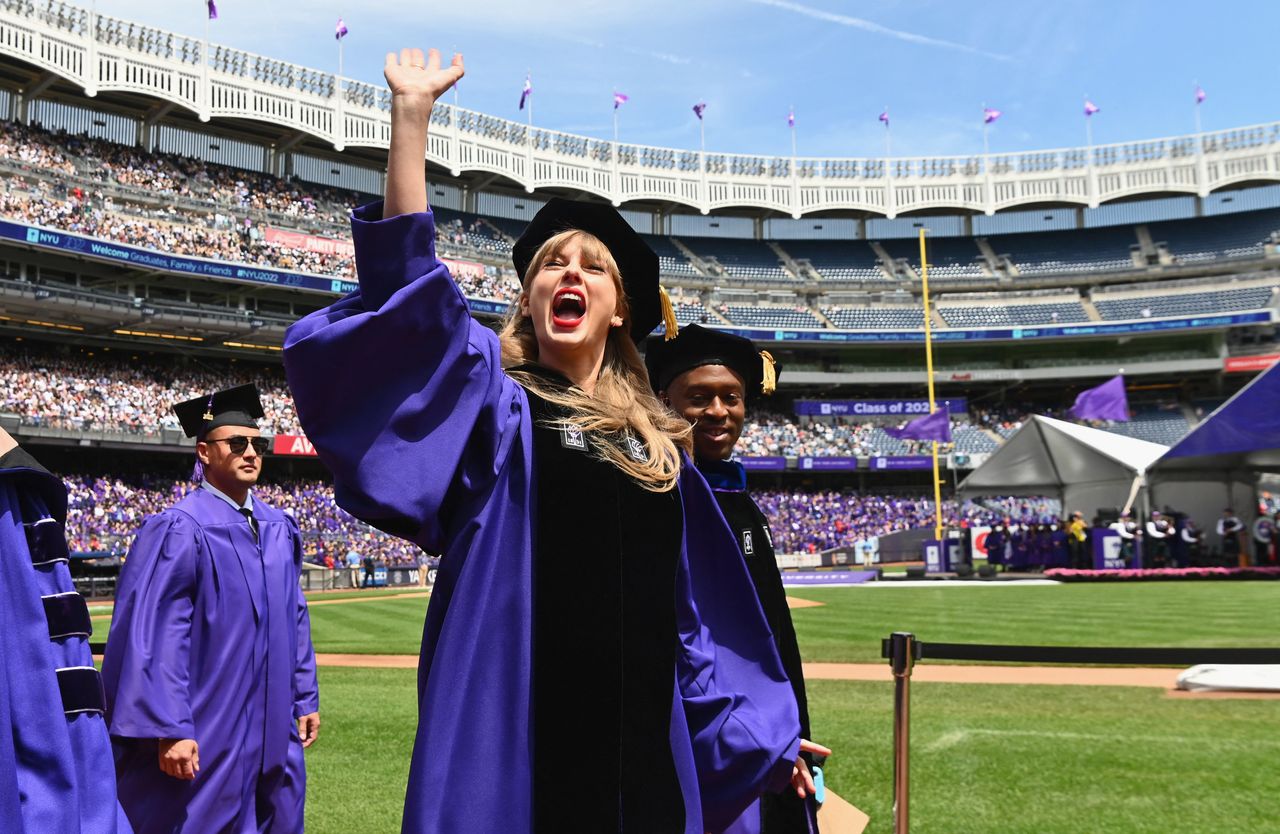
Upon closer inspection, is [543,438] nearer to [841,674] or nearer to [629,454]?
[629,454]

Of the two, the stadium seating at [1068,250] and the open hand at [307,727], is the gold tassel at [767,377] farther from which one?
the stadium seating at [1068,250]

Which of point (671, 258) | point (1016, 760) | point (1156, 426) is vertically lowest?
point (1016, 760)

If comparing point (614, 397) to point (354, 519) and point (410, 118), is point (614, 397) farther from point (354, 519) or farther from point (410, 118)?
point (354, 519)

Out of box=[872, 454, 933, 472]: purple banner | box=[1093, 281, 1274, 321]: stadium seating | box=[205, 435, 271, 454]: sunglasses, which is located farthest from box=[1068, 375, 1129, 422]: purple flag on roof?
Result: box=[205, 435, 271, 454]: sunglasses

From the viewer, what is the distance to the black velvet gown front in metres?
1.94

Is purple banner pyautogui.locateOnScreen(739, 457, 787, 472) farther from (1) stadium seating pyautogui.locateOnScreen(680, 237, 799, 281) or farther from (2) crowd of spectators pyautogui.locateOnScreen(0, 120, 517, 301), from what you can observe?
(2) crowd of spectators pyautogui.locateOnScreen(0, 120, 517, 301)

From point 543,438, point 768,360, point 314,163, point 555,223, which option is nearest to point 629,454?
point 543,438

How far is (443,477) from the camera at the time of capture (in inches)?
74.7

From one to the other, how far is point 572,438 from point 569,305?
36 centimetres

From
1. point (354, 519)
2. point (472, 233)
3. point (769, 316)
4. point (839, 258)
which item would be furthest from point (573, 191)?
point (354, 519)

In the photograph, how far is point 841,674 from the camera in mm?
12070

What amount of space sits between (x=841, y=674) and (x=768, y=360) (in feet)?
27.6

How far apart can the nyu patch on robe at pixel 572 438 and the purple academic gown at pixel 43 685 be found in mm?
1378

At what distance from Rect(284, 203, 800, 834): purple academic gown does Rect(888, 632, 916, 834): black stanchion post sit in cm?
276
